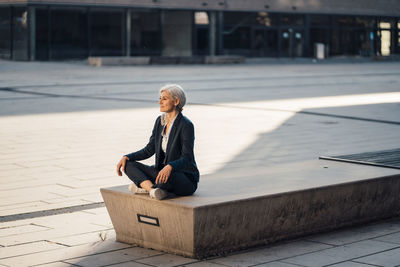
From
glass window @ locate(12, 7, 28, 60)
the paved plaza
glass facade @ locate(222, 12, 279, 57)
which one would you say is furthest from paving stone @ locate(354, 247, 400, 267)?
glass facade @ locate(222, 12, 279, 57)

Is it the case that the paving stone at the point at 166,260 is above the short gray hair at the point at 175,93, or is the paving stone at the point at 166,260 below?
below

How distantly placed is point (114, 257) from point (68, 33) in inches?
1426

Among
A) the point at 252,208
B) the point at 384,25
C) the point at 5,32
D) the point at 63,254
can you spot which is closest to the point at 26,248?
the point at 63,254

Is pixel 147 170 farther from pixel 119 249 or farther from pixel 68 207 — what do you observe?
pixel 68 207

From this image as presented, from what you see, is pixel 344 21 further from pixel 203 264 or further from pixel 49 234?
pixel 203 264

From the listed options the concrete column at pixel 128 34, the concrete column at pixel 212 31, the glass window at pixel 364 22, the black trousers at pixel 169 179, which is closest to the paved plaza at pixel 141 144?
the black trousers at pixel 169 179

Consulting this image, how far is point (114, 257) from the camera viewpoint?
5.35 metres

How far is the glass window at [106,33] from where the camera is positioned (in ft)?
136

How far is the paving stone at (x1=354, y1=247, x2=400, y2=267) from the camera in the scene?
520cm

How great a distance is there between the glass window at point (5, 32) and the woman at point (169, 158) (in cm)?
3651

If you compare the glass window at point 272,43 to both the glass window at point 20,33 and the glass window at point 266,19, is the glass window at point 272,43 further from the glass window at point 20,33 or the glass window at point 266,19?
the glass window at point 20,33

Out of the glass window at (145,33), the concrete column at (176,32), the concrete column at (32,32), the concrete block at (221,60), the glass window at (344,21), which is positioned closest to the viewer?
the concrete column at (32,32)

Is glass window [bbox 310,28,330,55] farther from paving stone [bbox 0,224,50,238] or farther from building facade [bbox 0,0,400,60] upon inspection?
paving stone [bbox 0,224,50,238]

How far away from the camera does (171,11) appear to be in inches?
1750
